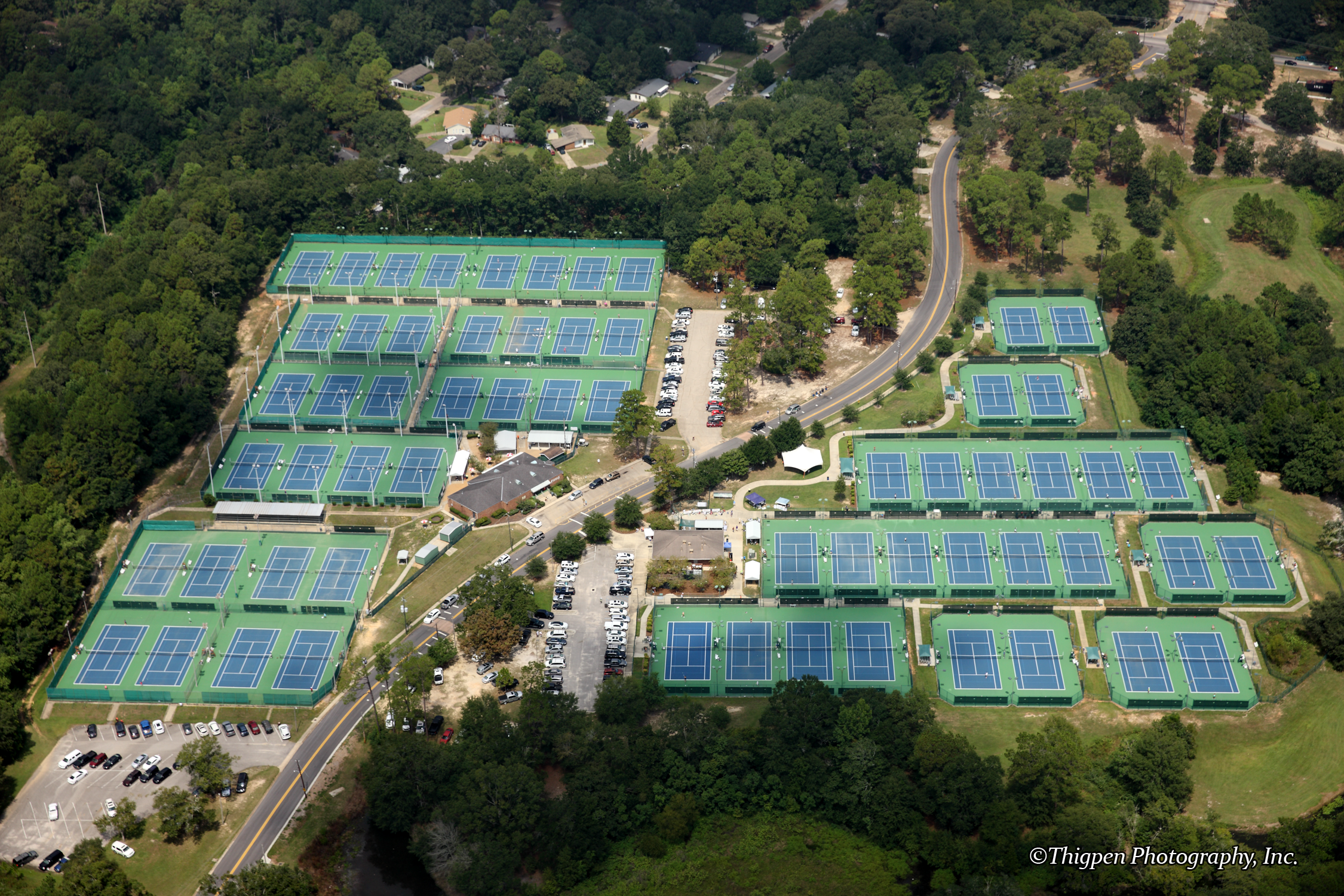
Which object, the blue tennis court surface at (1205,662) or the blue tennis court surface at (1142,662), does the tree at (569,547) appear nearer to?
the blue tennis court surface at (1142,662)

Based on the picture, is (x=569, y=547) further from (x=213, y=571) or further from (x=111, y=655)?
(x=111, y=655)

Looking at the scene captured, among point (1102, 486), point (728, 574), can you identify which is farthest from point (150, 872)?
point (1102, 486)

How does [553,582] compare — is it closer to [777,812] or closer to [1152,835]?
[777,812]

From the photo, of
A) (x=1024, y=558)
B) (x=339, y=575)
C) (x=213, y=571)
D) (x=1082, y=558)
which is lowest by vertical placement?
(x=213, y=571)

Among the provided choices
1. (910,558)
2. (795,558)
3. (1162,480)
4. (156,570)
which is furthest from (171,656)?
(1162,480)

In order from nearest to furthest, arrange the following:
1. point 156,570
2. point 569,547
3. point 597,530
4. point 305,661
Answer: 1. point 305,661
2. point 569,547
3. point 156,570
4. point 597,530

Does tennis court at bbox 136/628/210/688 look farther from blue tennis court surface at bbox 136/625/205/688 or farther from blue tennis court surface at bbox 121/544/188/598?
blue tennis court surface at bbox 121/544/188/598
